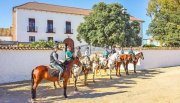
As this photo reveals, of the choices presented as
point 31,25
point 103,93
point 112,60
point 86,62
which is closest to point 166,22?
point 31,25

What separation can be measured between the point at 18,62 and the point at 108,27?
2073cm

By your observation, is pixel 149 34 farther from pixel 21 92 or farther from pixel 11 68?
pixel 21 92

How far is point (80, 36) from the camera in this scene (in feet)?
136

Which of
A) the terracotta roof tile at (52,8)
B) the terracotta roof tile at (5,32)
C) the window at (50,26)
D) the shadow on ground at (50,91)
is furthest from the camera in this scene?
the terracotta roof tile at (5,32)

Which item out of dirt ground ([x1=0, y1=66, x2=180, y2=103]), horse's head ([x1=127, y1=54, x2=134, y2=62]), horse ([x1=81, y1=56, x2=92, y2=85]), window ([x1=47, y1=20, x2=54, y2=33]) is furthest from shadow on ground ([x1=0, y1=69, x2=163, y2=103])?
window ([x1=47, y1=20, x2=54, y2=33])

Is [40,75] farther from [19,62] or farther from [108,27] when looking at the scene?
[108,27]

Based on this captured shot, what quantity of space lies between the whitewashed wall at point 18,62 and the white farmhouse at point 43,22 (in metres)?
27.2

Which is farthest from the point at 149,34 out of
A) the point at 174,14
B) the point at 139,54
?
the point at 139,54

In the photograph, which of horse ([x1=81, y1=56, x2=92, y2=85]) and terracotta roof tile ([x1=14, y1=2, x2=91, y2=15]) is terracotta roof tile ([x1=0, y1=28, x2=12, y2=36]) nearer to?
terracotta roof tile ([x1=14, y1=2, x2=91, y2=15])

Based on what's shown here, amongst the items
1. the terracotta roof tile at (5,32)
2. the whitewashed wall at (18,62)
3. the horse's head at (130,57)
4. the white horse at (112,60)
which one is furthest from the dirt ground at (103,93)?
the terracotta roof tile at (5,32)

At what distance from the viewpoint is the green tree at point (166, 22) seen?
38062 millimetres

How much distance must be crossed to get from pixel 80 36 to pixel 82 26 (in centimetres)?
176

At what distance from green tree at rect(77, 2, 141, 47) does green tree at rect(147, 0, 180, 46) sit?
354 centimetres

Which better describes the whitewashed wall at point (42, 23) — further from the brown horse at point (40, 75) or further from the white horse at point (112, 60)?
the brown horse at point (40, 75)
